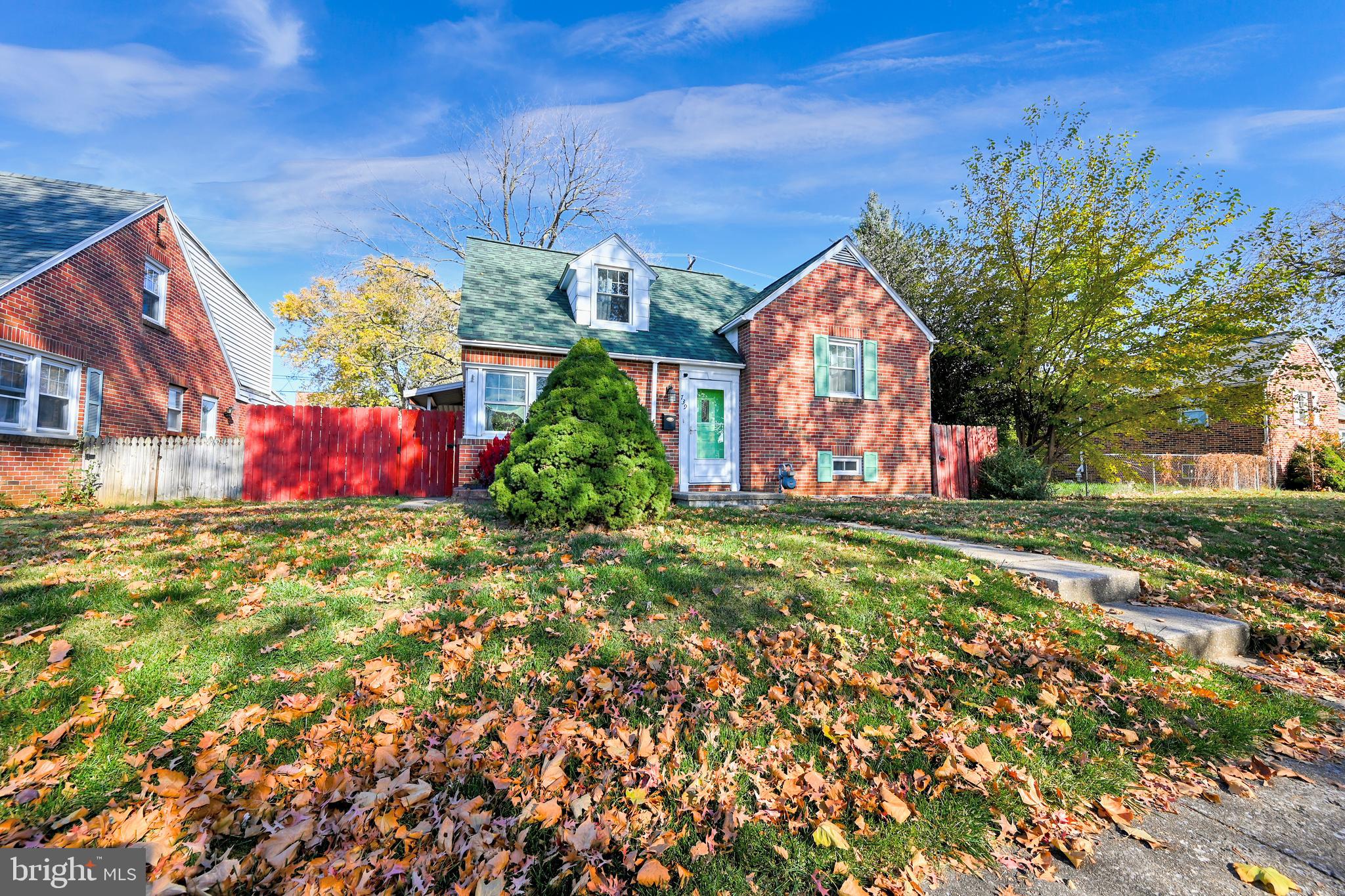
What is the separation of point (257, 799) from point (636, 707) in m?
1.49

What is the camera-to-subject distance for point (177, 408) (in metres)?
13.3

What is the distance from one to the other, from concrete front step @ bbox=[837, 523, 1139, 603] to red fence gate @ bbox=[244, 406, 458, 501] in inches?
384

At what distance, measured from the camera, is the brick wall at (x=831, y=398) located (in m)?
12.6

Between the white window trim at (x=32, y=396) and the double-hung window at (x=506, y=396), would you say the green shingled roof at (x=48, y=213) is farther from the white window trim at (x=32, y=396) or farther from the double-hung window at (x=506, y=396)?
the double-hung window at (x=506, y=396)

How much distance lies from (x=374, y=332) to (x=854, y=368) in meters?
19.9

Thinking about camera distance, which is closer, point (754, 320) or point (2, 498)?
point (2, 498)

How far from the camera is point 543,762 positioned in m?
2.22

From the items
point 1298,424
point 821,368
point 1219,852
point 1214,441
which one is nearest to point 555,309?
point 821,368

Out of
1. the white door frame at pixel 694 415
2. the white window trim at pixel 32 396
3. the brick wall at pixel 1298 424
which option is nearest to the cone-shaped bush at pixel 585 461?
the white door frame at pixel 694 415

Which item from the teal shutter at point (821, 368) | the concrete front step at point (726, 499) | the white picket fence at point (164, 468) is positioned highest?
the teal shutter at point (821, 368)

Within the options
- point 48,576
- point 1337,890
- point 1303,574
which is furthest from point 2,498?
point 1303,574

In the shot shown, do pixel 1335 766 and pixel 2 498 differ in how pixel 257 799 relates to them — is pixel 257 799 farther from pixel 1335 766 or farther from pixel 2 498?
pixel 2 498

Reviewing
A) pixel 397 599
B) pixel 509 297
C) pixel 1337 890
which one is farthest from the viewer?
pixel 509 297

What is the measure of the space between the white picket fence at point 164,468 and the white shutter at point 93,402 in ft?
2.37
